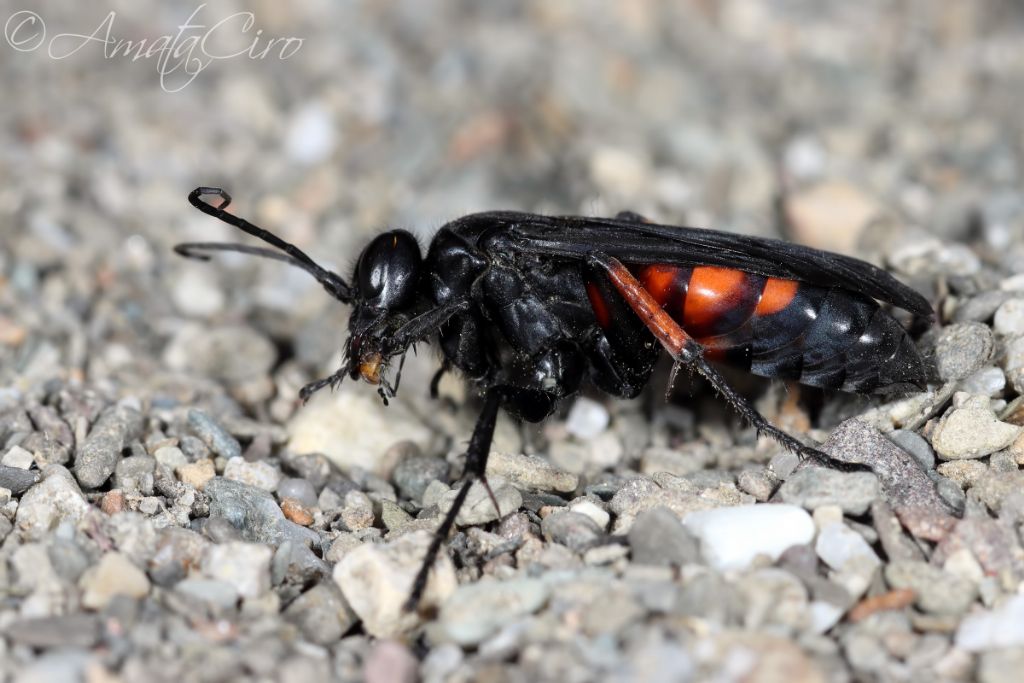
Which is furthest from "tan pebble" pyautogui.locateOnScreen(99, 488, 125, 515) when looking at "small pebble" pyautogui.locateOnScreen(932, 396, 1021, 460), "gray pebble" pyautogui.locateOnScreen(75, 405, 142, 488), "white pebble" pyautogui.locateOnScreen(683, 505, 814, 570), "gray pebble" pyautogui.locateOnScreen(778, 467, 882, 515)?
"small pebble" pyautogui.locateOnScreen(932, 396, 1021, 460)

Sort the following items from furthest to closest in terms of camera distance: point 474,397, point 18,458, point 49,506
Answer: point 474,397, point 18,458, point 49,506

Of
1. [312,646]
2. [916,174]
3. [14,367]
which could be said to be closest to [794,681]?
[312,646]

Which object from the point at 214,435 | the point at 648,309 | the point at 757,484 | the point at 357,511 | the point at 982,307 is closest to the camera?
the point at 757,484

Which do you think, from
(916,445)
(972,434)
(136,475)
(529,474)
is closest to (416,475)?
(529,474)

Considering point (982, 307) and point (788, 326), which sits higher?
point (982, 307)

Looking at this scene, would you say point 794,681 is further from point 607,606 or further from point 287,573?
point 287,573

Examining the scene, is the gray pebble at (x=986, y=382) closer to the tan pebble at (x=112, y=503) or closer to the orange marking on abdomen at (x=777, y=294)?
the orange marking on abdomen at (x=777, y=294)

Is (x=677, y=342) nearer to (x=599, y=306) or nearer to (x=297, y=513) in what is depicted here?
(x=599, y=306)

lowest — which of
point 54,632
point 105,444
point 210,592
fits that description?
point 54,632
